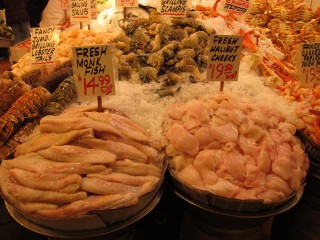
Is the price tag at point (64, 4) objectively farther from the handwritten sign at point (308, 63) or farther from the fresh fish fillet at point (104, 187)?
the fresh fish fillet at point (104, 187)

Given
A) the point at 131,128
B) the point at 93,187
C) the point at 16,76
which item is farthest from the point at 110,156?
the point at 16,76

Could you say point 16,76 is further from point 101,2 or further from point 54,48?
point 101,2

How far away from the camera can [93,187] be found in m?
1.55

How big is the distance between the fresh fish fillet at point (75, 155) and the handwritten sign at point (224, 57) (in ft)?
3.42

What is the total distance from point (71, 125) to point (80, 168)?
11.0 inches

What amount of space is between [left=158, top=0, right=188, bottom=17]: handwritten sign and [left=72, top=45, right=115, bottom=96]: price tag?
175cm

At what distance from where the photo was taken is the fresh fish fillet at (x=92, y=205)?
147cm

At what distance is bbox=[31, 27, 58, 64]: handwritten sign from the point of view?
9.25 feet

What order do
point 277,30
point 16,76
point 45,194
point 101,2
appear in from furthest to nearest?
point 101,2, point 277,30, point 16,76, point 45,194

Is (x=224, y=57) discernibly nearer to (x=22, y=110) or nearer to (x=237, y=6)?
(x=22, y=110)

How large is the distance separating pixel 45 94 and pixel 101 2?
3.37 meters

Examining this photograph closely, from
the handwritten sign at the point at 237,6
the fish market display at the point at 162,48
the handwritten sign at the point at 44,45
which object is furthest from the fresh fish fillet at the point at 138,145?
the handwritten sign at the point at 237,6

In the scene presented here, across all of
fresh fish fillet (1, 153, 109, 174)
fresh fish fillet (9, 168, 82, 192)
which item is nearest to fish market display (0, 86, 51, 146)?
fresh fish fillet (1, 153, 109, 174)

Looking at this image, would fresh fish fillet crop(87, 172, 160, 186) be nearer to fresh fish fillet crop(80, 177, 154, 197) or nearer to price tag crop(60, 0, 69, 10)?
fresh fish fillet crop(80, 177, 154, 197)
